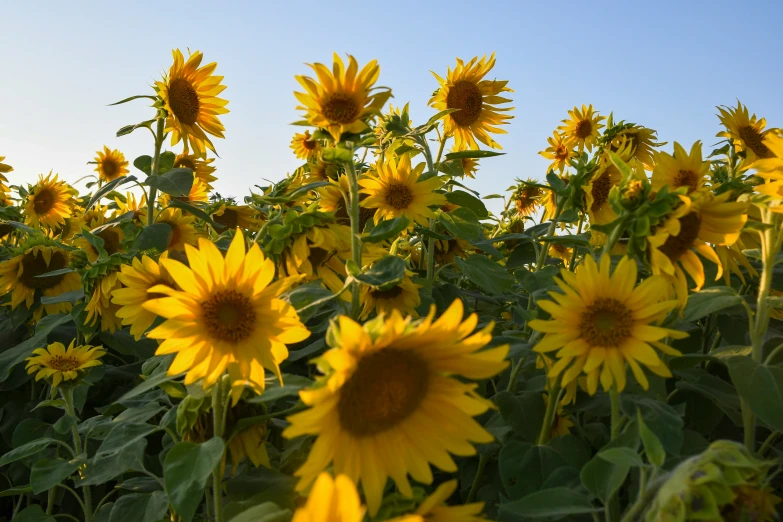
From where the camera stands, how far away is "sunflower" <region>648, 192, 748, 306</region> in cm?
131

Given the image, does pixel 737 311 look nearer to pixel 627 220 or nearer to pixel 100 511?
pixel 627 220

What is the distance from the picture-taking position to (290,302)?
124cm

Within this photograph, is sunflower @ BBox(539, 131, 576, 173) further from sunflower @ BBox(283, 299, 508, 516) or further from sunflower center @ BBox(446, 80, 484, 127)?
sunflower @ BBox(283, 299, 508, 516)

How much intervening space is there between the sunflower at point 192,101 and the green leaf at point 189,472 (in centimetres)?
182

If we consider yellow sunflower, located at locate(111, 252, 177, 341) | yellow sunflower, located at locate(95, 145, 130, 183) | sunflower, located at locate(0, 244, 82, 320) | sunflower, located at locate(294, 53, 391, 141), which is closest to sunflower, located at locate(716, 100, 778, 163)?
sunflower, located at locate(294, 53, 391, 141)

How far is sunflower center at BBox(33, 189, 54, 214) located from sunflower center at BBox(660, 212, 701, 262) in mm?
5000

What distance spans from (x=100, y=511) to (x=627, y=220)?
1.69 metres

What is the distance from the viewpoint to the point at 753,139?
8.96 feet

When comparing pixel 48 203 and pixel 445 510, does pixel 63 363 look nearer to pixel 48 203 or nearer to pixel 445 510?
pixel 445 510

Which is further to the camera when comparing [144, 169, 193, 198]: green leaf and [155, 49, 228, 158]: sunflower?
[155, 49, 228, 158]: sunflower

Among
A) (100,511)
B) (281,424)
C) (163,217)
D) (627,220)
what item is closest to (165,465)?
(281,424)

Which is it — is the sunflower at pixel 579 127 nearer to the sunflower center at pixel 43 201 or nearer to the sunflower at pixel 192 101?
the sunflower at pixel 192 101

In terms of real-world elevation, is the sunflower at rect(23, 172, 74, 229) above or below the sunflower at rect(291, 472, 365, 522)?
above

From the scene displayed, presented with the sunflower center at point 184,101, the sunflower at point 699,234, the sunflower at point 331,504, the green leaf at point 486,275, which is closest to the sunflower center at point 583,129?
the green leaf at point 486,275
